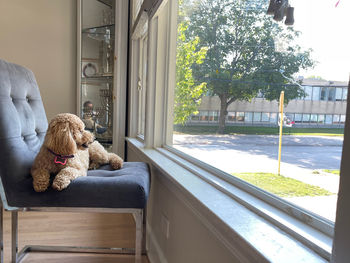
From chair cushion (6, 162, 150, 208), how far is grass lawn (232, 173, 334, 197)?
57cm

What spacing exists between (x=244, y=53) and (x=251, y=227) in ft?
2.03

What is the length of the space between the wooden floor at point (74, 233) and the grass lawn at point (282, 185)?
3.63 feet

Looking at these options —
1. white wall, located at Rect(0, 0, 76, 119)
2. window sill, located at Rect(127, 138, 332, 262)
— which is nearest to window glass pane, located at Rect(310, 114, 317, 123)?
window sill, located at Rect(127, 138, 332, 262)

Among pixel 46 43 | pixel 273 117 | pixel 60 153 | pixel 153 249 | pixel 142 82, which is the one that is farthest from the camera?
pixel 46 43

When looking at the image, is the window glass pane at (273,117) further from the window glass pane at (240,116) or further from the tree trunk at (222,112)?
the tree trunk at (222,112)

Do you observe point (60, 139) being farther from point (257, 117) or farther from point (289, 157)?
point (289, 157)

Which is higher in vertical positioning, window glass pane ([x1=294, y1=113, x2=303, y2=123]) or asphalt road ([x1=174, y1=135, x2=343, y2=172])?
window glass pane ([x1=294, y1=113, x2=303, y2=123])

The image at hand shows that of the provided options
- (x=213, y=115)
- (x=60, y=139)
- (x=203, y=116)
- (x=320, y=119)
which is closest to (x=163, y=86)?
(x=203, y=116)

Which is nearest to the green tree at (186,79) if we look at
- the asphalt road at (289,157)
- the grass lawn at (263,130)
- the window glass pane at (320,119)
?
the grass lawn at (263,130)

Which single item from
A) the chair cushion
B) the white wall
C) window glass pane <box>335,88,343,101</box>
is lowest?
the chair cushion

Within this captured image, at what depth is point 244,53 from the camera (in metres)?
0.99

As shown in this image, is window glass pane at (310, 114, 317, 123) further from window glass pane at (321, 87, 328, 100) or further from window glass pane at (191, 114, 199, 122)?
window glass pane at (191, 114, 199, 122)

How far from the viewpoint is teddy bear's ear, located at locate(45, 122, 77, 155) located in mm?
1284

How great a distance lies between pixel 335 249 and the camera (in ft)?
1.51
